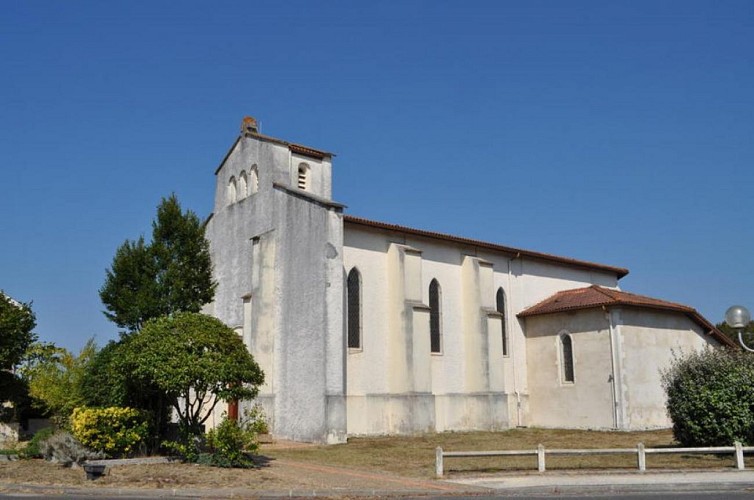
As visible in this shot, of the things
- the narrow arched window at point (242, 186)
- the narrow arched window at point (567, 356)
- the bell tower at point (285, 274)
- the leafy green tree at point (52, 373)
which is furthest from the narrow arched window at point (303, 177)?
the narrow arched window at point (567, 356)

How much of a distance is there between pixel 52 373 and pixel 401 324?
1364 centimetres

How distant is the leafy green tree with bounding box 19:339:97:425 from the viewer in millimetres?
25562

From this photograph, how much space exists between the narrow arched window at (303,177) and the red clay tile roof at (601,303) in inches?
482

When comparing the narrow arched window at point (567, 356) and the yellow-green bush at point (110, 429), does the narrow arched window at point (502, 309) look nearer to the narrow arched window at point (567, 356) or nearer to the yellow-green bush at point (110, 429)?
the narrow arched window at point (567, 356)

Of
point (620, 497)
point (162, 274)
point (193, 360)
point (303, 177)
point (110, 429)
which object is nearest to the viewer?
point (620, 497)

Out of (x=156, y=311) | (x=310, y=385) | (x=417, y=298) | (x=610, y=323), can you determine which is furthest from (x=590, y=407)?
(x=156, y=311)

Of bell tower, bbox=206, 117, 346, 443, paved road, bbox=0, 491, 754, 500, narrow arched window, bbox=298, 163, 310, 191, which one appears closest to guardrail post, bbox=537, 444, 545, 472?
paved road, bbox=0, 491, 754, 500

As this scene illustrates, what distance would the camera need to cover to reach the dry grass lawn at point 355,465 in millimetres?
14938

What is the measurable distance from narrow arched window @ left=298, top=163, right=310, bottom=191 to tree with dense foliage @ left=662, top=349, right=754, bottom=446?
1604cm

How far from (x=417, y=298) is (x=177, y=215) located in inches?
401

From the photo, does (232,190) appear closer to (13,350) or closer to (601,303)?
(13,350)

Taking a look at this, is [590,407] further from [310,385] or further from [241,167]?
[241,167]

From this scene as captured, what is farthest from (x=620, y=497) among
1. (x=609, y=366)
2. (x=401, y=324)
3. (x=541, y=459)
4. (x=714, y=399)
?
(x=609, y=366)

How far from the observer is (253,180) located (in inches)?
1189
